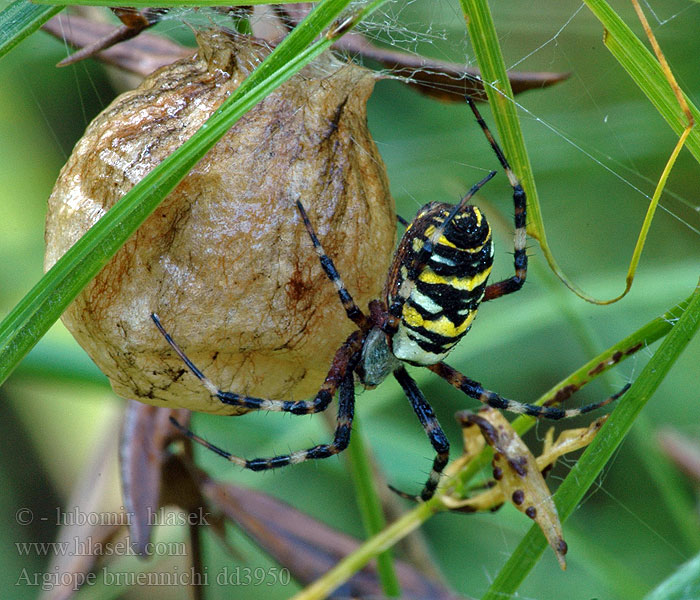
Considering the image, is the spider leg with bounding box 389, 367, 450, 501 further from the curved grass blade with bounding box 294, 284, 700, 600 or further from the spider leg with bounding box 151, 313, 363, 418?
the spider leg with bounding box 151, 313, 363, 418

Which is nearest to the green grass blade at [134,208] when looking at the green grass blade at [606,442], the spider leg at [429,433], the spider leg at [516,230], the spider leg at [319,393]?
the spider leg at [319,393]

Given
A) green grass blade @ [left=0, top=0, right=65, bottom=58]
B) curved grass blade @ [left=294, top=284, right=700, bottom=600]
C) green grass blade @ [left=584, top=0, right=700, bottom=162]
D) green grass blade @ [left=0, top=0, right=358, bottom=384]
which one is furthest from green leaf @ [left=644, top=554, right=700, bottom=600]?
green grass blade @ [left=0, top=0, right=65, bottom=58]

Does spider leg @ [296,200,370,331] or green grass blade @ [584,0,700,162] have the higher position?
green grass blade @ [584,0,700,162]

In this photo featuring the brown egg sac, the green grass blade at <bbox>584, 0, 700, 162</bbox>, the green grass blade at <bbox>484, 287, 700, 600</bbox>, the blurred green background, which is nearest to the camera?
the green grass blade at <bbox>584, 0, 700, 162</bbox>

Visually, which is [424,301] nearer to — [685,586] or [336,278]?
[336,278]

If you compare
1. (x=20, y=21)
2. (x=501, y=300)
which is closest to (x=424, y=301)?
(x=20, y=21)

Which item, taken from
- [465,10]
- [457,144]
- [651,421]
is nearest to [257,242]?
[465,10]

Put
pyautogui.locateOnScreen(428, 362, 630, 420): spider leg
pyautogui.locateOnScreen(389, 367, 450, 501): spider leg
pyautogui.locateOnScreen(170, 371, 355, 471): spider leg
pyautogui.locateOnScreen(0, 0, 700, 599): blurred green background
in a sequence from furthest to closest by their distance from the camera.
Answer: pyautogui.locateOnScreen(0, 0, 700, 599): blurred green background
pyautogui.locateOnScreen(389, 367, 450, 501): spider leg
pyautogui.locateOnScreen(170, 371, 355, 471): spider leg
pyautogui.locateOnScreen(428, 362, 630, 420): spider leg
